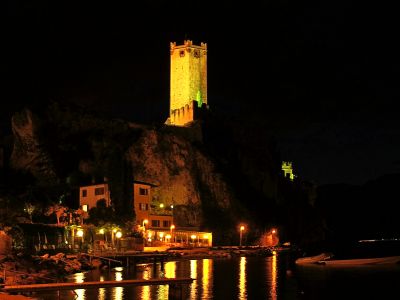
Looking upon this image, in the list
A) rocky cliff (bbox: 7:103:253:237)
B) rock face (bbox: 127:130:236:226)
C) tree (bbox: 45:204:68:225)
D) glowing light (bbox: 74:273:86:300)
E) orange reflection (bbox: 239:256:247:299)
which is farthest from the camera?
rock face (bbox: 127:130:236:226)

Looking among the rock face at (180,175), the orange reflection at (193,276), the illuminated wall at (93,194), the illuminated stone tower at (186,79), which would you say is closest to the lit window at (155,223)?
the rock face at (180,175)

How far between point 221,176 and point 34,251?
36.7 m

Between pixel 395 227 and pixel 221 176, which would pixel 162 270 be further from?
pixel 395 227

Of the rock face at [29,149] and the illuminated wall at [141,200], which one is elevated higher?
the rock face at [29,149]

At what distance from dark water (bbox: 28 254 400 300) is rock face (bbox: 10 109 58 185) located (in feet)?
71.5

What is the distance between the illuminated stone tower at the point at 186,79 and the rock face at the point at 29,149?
2224 cm

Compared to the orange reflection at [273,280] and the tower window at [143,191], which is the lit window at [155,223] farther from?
the orange reflection at [273,280]

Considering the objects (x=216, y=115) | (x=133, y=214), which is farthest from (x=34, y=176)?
(x=216, y=115)

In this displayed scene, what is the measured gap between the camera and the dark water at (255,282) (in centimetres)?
3400

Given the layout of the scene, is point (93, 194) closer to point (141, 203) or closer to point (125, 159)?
point (141, 203)

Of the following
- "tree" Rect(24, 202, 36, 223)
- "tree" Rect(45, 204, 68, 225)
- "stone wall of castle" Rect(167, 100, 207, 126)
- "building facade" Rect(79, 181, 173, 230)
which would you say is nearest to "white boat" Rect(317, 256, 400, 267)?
"building facade" Rect(79, 181, 173, 230)

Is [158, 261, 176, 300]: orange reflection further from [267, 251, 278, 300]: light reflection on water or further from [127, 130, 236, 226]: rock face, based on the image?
[127, 130, 236, 226]: rock face

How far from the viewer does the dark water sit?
34.0m

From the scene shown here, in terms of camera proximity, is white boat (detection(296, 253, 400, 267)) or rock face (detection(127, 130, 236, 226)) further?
rock face (detection(127, 130, 236, 226))
